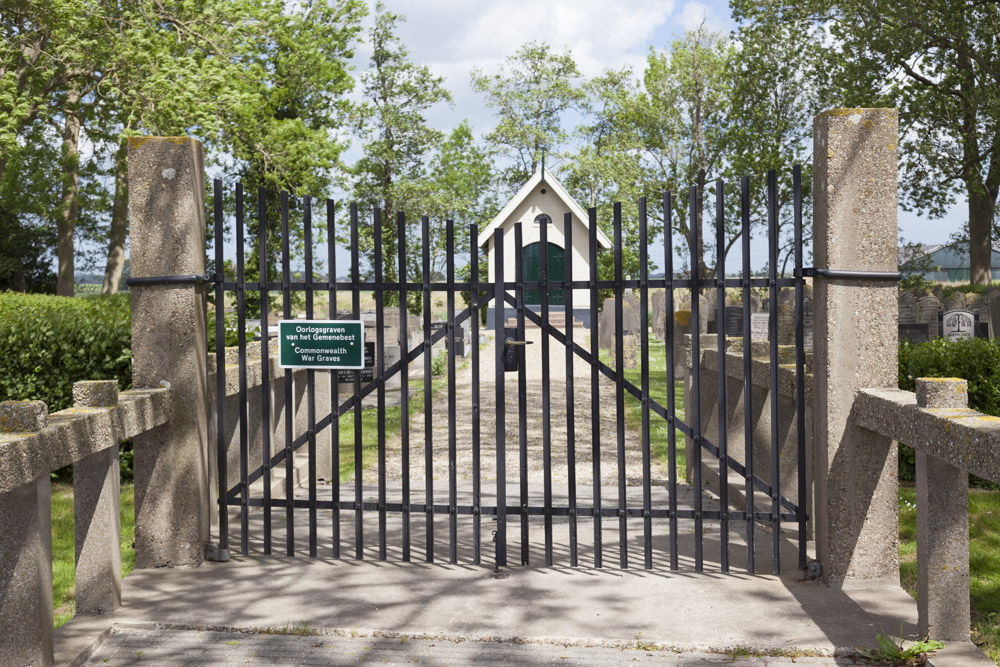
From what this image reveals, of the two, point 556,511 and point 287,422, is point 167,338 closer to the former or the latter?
point 287,422

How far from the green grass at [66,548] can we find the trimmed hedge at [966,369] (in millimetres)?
6829

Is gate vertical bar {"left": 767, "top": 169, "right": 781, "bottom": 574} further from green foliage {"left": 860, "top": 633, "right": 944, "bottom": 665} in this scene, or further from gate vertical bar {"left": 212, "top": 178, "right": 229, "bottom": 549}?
gate vertical bar {"left": 212, "top": 178, "right": 229, "bottom": 549}

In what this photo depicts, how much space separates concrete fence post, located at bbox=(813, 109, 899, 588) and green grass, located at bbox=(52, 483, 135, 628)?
4.57 meters

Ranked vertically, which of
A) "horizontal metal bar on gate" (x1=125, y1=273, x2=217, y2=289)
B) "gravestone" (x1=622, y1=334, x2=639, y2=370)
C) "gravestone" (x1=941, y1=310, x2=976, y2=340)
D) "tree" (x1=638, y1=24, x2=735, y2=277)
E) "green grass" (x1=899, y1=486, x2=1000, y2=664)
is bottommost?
"green grass" (x1=899, y1=486, x2=1000, y2=664)

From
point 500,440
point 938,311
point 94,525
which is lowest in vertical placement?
point 94,525

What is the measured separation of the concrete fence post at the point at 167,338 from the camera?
5.83 m

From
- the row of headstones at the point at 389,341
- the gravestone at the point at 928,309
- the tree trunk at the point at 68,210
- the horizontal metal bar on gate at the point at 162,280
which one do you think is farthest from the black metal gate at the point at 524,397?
the tree trunk at the point at 68,210

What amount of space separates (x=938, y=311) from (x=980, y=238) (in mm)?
7254

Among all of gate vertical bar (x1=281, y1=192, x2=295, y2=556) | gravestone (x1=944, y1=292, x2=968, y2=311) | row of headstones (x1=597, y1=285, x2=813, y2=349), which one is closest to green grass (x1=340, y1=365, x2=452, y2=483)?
gate vertical bar (x1=281, y1=192, x2=295, y2=556)

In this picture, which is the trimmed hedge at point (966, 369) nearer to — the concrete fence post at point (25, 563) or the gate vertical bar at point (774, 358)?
the gate vertical bar at point (774, 358)

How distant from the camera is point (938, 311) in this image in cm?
1998

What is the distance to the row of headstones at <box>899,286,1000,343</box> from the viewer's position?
60.4ft

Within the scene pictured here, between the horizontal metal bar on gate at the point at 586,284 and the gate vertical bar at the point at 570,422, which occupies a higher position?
the horizontal metal bar on gate at the point at 586,284

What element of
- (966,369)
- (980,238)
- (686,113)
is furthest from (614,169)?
(966,369)
